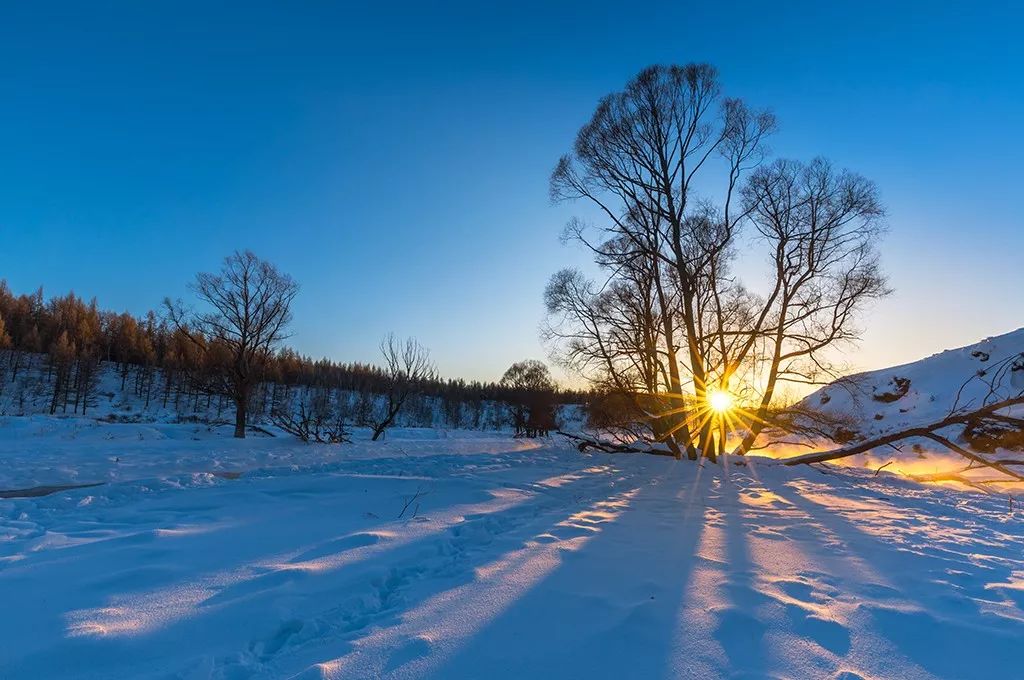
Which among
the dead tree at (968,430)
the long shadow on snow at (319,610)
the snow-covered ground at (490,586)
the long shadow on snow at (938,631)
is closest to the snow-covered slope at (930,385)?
the dead tree at (968,430)

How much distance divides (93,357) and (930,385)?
80109 mm

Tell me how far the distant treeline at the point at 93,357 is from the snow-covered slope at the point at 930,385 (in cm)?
2393

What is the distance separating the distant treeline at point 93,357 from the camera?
170 ft

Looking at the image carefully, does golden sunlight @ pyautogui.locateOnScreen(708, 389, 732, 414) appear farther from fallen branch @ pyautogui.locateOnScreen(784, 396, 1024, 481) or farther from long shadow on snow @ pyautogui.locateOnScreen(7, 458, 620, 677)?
long shadow on snow @ pyautogui.locateOnScreen(7, 458, 620, 677)

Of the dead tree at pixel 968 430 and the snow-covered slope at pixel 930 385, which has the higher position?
the snow-covered slope at pixel 930 385

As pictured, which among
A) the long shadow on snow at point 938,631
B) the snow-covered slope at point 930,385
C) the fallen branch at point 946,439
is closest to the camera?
the long shadow on snow at point 938,631

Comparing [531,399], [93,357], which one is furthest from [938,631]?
[93,357]

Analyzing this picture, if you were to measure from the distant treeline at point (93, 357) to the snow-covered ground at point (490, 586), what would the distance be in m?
40.3

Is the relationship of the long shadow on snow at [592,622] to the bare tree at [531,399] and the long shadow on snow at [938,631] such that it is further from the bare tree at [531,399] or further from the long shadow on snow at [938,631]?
the bare tree at [531,399]

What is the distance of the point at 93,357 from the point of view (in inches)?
2319

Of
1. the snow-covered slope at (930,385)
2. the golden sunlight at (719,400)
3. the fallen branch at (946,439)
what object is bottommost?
the fallen branch at (946,439)

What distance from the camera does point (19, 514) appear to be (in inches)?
228

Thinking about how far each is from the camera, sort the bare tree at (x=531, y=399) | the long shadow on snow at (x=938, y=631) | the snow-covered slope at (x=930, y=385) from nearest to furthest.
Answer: the long shadow on snow at (x=938, y=631) → the snow-covered slope at (x=930, y=385) → the bare tree at (x=531, y=399)

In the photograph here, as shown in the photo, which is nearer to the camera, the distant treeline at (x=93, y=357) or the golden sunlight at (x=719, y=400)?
the golden sunlight at (x=719, y=400)
